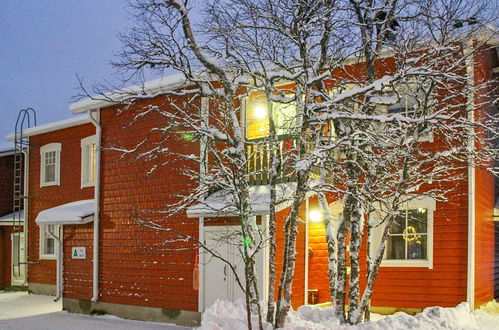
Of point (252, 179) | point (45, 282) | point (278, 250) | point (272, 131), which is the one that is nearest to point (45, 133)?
point (45, 282)

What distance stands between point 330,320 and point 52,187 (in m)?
14.6

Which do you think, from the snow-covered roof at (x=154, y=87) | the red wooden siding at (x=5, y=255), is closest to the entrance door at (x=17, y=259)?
the red wooden siding at (x=5, y=255)

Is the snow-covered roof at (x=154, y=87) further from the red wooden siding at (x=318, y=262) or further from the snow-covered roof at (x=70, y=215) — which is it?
the red wooden siding at (x=318, y=262)

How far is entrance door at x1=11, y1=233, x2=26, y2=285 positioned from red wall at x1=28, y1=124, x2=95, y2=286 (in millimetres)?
1139

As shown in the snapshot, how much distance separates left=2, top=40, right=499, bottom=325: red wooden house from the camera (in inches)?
505

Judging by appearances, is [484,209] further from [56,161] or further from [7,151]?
[7,151]

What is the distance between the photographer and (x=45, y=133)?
73.3ft

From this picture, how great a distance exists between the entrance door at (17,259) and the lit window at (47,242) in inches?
62.3

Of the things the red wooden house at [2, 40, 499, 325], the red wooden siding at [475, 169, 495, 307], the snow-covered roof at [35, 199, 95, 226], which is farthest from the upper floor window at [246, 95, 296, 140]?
the snow-covered roof at [35, 199, 95, 226]

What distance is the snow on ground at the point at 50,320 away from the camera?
13.6 metres

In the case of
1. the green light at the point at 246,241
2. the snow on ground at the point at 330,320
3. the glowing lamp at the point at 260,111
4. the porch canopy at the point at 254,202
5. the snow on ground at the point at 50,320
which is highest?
the glowing lamp at the point at 260,111

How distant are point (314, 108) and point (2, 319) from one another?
1007 cm

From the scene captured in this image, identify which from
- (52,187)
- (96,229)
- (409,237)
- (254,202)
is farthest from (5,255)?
(409,237)

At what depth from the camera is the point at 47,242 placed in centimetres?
2184
